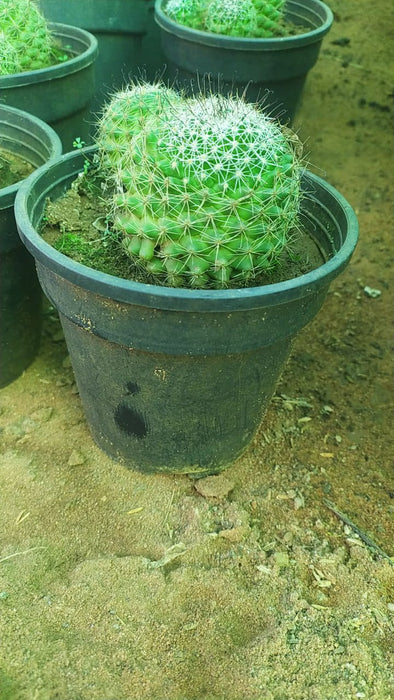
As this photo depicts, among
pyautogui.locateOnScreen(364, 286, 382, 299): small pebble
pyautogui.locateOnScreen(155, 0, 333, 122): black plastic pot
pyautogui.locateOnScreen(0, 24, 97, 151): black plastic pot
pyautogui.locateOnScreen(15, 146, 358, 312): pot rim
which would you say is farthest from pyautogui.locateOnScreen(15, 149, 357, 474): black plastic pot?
pyautogui.locateOnScreen(155, 0, 333, 122): black plastic pot

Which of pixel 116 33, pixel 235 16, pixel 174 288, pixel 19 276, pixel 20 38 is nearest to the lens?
pixel 174 288

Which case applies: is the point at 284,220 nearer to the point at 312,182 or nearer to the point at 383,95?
the point at 312,182

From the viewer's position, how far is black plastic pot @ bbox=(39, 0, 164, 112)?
353 centimetres

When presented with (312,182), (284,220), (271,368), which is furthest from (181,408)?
(312,182)

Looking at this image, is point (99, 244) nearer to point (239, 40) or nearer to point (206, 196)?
point (206, 196)

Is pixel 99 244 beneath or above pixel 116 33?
beneath

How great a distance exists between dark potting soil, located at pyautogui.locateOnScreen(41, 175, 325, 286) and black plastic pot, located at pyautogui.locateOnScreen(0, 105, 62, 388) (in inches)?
6.3

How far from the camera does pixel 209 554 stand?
194 cm

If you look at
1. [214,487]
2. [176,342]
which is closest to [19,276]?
[176,342]

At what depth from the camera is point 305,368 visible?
8.86 ft

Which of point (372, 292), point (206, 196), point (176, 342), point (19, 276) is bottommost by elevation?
point (372, 292)

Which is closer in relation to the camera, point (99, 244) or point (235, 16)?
point (99, 244)

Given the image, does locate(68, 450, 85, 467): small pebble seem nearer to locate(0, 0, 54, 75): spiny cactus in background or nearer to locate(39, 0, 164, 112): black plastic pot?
locate(0, 0, 54, 75): spiny cactus in background

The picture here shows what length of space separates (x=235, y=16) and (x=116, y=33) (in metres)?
0.91
